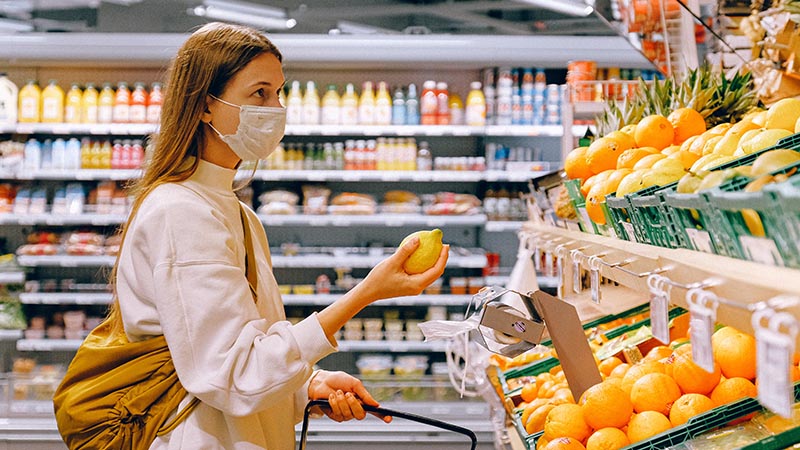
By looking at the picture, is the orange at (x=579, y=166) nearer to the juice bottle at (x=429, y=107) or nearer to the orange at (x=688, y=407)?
the orange at (x=688, y=407)

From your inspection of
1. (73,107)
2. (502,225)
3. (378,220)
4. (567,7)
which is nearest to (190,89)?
(378,220)

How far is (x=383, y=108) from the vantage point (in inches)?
203

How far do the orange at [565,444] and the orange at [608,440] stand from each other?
0.02m

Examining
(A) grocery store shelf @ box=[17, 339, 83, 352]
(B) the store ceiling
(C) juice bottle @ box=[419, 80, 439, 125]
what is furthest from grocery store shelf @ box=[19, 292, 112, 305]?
(C) juice bottle @ box=[419, 80, 439, 125]

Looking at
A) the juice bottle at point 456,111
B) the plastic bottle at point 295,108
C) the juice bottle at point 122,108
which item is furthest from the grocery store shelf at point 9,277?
the juice bottle at point 456,111

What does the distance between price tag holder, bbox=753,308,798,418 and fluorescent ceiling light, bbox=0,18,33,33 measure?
5.71 m

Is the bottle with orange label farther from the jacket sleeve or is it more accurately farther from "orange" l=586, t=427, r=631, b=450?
"orange" l=586, t=427, r=631, b=450

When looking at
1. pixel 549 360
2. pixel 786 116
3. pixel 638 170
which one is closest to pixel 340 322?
pixel 638 170

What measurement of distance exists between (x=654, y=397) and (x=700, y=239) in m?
0.52

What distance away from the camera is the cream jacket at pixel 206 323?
1.31m

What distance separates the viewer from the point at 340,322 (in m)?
1.37

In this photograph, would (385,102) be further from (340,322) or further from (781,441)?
(781,441)

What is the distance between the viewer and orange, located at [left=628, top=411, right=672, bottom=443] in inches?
51.9

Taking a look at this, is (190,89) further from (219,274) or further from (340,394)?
(340,394)
